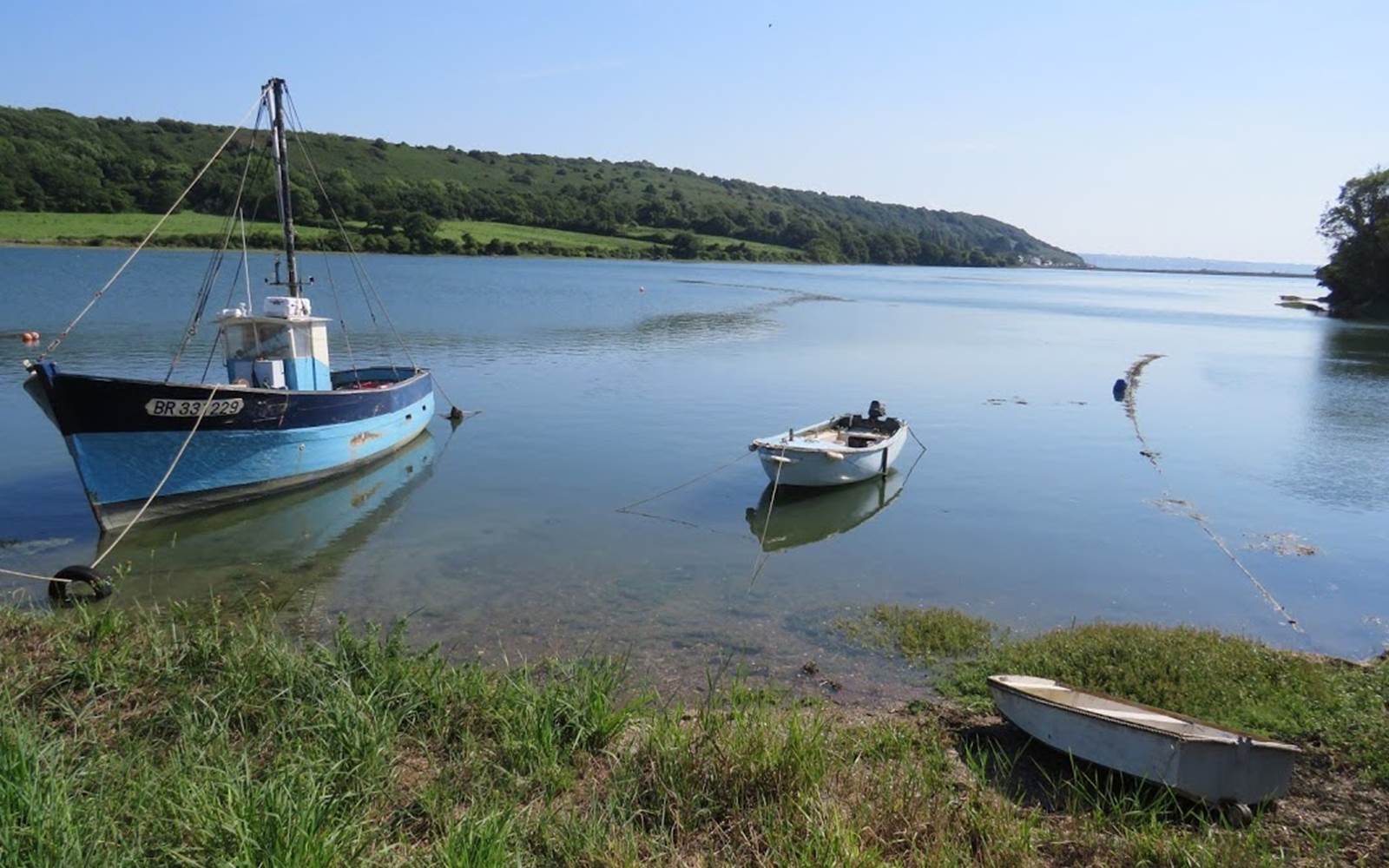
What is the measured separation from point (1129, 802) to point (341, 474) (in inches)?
628

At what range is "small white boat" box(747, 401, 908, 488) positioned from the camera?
1784cm

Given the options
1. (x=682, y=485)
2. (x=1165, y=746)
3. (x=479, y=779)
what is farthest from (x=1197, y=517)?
(x=479, y=779)

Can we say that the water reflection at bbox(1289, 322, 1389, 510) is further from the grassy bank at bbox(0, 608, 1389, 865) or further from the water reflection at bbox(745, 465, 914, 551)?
the grassy bank at bbox(0, 608, 1389, 865)

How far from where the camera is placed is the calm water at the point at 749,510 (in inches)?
489

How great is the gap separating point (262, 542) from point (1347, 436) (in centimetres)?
3055

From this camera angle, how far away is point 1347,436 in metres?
28.2

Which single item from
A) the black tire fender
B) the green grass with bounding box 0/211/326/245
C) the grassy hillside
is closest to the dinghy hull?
the black tire fender

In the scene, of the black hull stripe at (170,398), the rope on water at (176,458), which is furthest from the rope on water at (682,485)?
the rope on water at (176,458)

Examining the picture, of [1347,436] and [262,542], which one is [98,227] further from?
[1347,436]

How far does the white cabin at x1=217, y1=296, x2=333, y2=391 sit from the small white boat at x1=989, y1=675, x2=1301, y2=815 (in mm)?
15105

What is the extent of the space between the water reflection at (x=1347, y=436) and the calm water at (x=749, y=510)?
158 mm

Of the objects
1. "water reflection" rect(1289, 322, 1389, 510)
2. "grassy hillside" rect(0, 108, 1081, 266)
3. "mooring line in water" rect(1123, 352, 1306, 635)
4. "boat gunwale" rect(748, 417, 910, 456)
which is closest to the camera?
"mooring line in water" rect(1123, 352, 1306, 635)

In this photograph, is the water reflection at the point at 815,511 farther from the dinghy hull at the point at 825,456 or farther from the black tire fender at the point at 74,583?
the black tire fender at the point at 74,583

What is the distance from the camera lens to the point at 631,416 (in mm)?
26016
